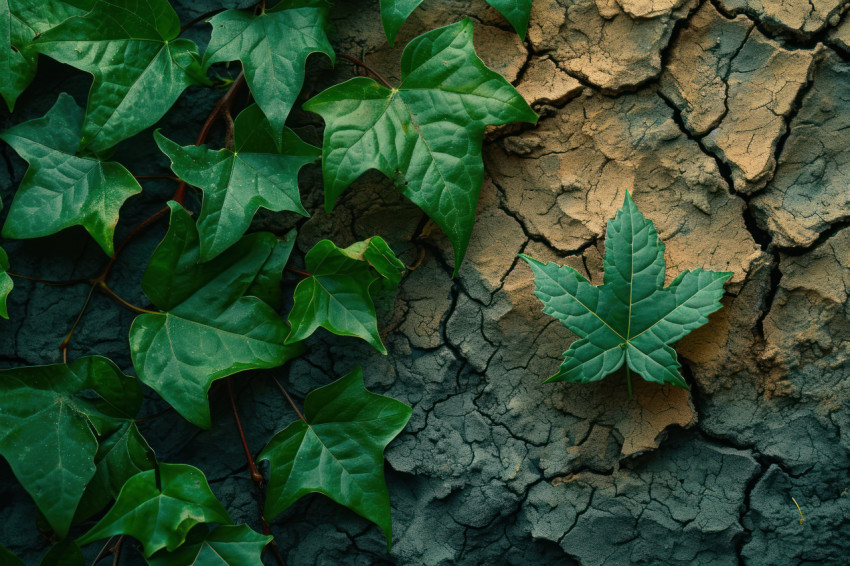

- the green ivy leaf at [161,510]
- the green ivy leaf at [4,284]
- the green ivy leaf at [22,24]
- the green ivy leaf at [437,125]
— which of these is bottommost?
the green ivy leaf at [161,510]

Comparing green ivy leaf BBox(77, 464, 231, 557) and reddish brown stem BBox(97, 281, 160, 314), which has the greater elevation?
reddish brown stem BBox(97, 281, 160, 314)

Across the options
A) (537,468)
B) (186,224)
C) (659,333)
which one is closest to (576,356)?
(659,333)

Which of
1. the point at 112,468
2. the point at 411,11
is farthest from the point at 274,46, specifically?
the point at 112,468

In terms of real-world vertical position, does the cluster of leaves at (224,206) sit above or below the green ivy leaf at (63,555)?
above

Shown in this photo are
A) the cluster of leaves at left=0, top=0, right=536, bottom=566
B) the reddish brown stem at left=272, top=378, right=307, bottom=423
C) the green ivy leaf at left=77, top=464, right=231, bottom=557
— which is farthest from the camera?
the reddish brown stem at left=272, top=378, right=307, bottom=423

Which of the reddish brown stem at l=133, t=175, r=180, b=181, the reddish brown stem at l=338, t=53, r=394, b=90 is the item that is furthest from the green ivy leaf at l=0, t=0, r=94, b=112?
the reddish brown stem at l=338, t=53, r=394, b=90

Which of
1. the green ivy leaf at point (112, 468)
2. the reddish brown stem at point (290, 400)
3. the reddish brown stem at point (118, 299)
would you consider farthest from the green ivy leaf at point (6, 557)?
the reddish brown stem at point (290, 400)

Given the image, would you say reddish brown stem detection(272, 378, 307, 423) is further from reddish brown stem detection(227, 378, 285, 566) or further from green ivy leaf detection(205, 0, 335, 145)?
green ivy leaf detection(205, 0, 335, 145)

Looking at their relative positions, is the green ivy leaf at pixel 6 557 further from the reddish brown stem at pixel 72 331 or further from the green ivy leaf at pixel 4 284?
the green ivy leaf at pixel 4 284

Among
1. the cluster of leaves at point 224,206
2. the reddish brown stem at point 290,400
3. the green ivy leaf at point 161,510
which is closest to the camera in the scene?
the green ivy leaf at point 161,510
